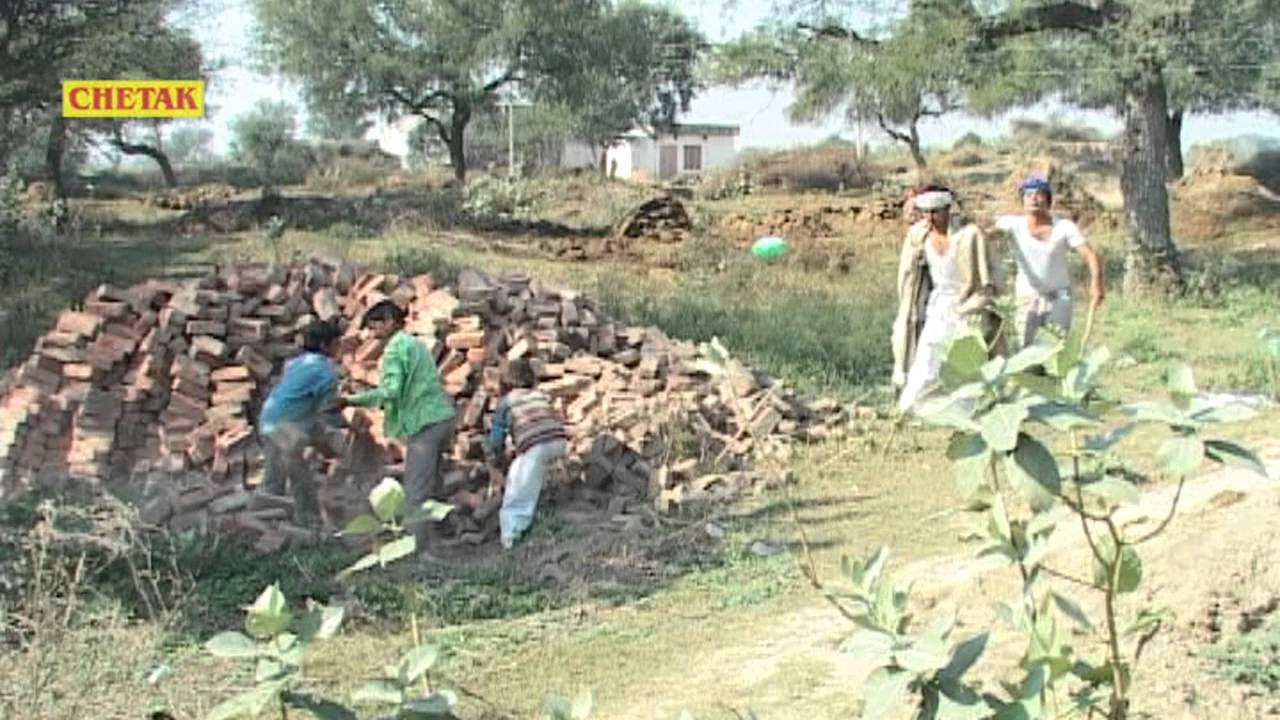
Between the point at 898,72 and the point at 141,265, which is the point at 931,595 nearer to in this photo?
the point at 898,72

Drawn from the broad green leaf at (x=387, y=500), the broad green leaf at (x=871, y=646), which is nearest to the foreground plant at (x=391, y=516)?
the broad green leaf at (x=387, y=500)

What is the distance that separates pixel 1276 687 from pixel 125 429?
754 cm

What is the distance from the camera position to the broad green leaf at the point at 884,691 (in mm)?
1712

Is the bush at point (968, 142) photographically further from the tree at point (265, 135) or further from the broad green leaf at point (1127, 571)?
the broad green leaf at point (1127, 571)

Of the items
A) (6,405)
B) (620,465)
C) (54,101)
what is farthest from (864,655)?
(54,101)

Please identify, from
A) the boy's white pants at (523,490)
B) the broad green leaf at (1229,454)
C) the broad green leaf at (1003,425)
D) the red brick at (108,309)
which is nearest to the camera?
the broad green leaf at (1003,425)

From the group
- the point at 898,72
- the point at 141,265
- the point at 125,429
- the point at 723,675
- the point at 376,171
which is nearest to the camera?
the point at 723,675

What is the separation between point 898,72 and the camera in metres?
15.0

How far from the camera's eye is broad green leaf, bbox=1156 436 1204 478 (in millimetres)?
1744

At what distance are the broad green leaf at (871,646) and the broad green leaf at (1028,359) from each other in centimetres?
37

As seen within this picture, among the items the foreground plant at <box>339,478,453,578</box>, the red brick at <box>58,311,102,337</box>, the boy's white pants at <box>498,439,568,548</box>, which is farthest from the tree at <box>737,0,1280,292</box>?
the foreground plant at <box>339,478,453,578</box>

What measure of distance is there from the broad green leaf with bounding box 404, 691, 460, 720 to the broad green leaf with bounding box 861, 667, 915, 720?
54cm

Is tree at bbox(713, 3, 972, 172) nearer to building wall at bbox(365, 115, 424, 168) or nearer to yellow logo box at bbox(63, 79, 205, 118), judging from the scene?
yellow logo box at bbox(63, 79, 205, 118)

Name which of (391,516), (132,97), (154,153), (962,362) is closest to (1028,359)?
(962,362)
